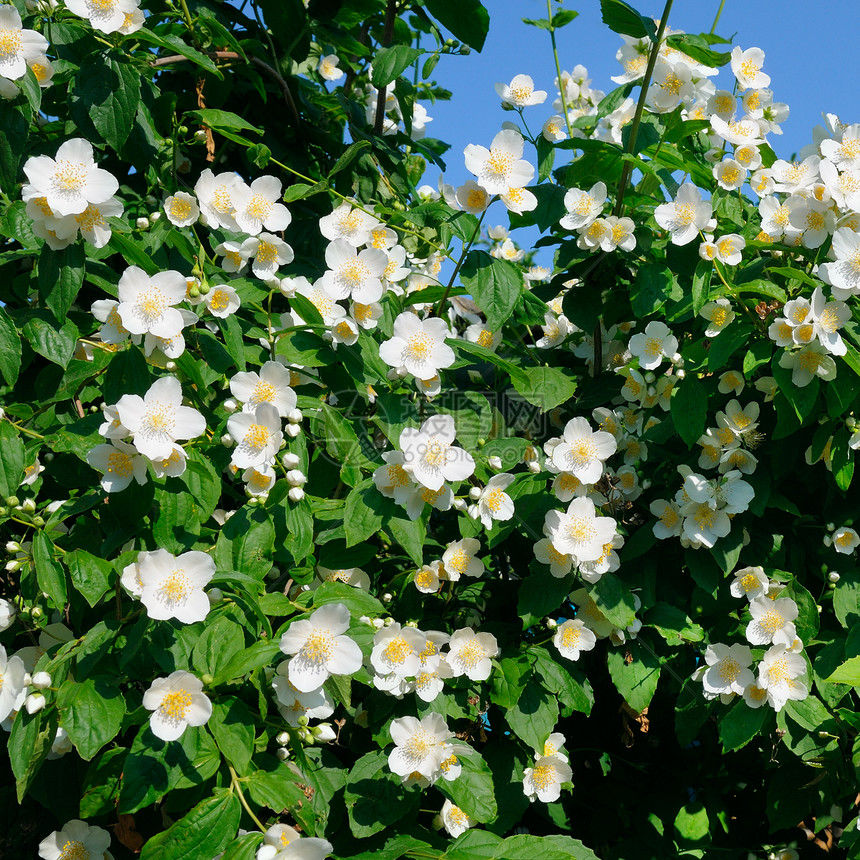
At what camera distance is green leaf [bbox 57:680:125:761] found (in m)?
1.39

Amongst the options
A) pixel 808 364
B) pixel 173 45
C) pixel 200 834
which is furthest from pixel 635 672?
pixel 173 45

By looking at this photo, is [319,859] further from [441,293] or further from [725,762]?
[725,762]

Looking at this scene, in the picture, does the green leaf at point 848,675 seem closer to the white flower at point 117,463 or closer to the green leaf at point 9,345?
the white flower at point 117,463

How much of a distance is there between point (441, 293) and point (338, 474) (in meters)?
0.50

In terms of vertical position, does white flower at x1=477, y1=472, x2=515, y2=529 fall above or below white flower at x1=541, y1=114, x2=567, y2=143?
below

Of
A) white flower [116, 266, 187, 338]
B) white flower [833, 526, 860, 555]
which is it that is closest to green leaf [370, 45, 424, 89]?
white flower [116, 266, 187, 338]

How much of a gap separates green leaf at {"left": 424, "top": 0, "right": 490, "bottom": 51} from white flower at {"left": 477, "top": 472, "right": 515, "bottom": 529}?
112cm

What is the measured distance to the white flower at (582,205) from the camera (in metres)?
2.05

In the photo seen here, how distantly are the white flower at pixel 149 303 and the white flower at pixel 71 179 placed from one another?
0.16 m

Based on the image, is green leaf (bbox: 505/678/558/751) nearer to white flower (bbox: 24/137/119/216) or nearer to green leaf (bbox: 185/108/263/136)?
white flower (bbox: 24/137/119/216)

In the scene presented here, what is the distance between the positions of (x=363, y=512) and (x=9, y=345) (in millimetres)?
794

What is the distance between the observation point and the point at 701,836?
2289 mm

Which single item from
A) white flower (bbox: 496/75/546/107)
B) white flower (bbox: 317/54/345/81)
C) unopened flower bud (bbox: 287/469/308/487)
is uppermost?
white flower (bbox: 317/54/345/81)

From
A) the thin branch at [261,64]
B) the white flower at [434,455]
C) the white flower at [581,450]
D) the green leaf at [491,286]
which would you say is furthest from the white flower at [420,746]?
the thin branch at [261,64]
